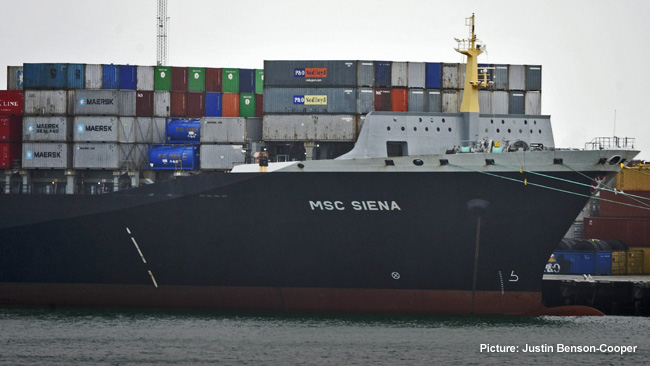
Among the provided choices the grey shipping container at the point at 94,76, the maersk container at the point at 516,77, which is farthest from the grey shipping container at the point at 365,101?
the grey shipping container at the point at 94,76

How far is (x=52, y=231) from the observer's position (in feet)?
114

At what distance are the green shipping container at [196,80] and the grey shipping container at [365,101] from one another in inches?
321

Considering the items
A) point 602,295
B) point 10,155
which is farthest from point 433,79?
point 10,155

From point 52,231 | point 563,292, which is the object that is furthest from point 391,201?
point 52,231

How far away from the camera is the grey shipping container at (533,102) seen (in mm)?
36625

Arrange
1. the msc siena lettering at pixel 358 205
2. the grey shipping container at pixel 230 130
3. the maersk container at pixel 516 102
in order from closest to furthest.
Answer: the msc siena lettering at pixel 358 205 < the maersk container at pixel 516 102 < the grey shipping container at pixel 230 130

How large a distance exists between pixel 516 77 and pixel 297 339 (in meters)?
16.0

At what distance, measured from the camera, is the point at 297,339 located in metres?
29.7

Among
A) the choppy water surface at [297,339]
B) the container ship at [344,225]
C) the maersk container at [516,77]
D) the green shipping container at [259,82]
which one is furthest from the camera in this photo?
the green shipping container at [259,82]

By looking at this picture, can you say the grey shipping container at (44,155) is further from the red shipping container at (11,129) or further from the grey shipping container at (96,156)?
the red shipping container at (11,129)

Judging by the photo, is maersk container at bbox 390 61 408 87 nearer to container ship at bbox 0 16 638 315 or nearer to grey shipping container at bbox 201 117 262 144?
container ship at bbox 0 16 638 315

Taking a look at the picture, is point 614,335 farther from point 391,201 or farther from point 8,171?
point 8,171

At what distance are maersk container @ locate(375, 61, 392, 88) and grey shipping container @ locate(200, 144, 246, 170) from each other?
7.09 meters

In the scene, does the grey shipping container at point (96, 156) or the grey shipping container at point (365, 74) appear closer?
the grey shipping container at point (365, 74)
